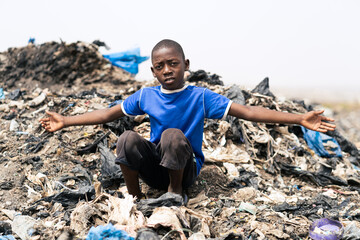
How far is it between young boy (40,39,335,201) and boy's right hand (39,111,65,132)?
2.16 ft

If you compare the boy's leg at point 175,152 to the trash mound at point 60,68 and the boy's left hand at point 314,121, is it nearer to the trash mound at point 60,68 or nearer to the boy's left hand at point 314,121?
the boy's left hand at point 314,121

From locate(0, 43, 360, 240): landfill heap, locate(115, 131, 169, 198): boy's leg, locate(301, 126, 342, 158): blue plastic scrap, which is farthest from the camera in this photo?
locate(301, 126, 342, 158): blue plastic scrap

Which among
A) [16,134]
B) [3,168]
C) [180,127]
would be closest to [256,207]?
[180,127]

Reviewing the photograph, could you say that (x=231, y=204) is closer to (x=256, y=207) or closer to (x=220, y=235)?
(x=256, y=207)

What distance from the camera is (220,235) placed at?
102 inches

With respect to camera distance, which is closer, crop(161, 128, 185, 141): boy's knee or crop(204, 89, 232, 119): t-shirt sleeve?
crop(161, 128, 185, 141): boy's knee

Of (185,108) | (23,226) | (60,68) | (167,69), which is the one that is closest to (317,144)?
(185,108)

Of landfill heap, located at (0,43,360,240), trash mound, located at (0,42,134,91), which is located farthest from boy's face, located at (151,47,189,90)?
trash mound, located at (0,42,134,91)

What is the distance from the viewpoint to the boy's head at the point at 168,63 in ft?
9.30

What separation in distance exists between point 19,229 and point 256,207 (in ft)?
6.58

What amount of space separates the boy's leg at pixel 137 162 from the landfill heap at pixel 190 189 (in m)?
0.20

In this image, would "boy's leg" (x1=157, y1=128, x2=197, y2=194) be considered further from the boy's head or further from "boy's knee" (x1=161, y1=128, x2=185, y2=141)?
the boy's head

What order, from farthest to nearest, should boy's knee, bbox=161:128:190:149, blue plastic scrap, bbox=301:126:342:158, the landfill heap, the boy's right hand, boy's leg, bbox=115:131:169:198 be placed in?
blue plastic scrap, bbox=301:126:342:158
the boy's right hand
boy's leg, bbox=115:131:169:198
boy's knee, bbox=161:128:190:149
the landfill heap

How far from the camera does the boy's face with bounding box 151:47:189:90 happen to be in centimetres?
283
